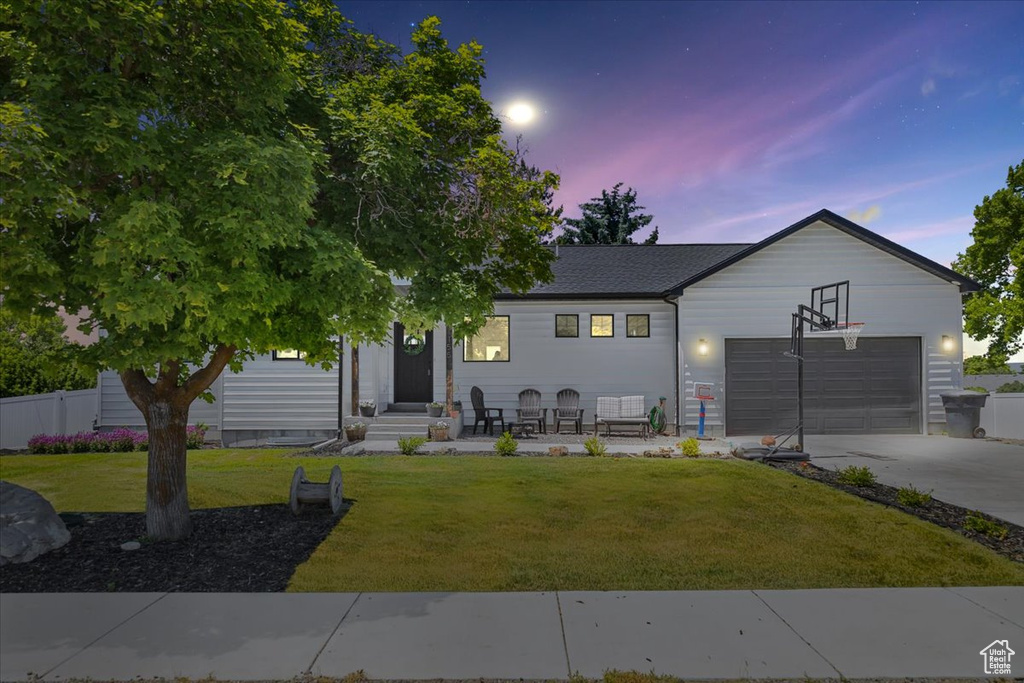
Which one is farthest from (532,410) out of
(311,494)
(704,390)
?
(311,494)

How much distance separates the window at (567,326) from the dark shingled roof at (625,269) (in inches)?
25.2

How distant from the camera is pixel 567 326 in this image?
1730 cm

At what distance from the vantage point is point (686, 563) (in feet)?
19.4

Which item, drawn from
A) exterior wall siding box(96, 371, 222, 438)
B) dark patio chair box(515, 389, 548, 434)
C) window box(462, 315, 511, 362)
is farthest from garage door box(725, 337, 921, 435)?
exterior wall siding box(96, 371, 222, 438)

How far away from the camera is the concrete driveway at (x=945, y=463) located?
8559 mm

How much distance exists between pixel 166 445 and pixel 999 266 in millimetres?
29143

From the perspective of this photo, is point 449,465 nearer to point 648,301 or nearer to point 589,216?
point 648,301

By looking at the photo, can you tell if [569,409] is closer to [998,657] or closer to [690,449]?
[690,449]

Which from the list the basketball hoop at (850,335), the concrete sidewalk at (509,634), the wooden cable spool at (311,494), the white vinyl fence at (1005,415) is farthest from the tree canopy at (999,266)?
the wooden cable spool at (311,494)

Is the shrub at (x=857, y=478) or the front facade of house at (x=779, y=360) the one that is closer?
the shrub at (x=857, y=478)

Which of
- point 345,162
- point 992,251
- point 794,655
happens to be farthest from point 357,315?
point 992,251

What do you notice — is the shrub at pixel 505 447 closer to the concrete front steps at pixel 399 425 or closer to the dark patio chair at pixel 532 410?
the concrete front steps at pixel 399 425

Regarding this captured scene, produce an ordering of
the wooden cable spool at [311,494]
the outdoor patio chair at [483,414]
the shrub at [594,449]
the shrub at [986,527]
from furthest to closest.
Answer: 1. the outdoor patio chair at [483,414]
2. the shrub at [594,449]
3. the wooden cable spool at [311,494]
4. the shrub at [986,527]

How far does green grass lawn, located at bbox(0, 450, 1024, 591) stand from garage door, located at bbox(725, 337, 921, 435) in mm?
4762
